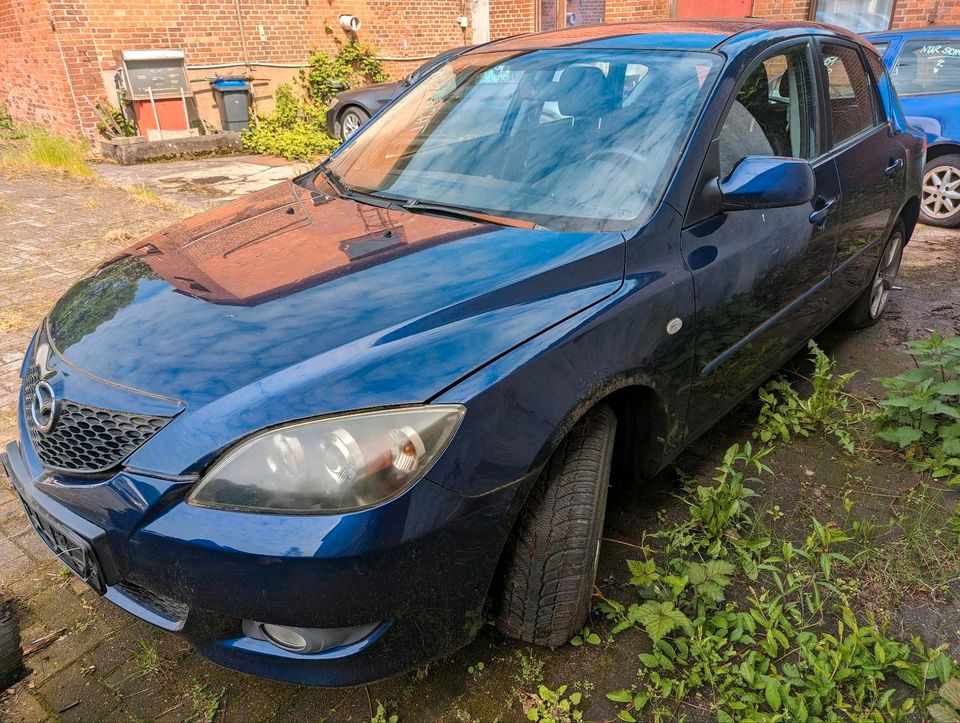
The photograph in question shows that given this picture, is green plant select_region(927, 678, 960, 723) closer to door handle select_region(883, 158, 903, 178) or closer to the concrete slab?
door handle select_region(883, 158, 903, 178)

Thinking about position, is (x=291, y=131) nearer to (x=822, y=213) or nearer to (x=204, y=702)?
(x=822, y=213)

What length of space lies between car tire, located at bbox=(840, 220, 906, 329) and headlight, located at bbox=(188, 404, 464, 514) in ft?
11.1

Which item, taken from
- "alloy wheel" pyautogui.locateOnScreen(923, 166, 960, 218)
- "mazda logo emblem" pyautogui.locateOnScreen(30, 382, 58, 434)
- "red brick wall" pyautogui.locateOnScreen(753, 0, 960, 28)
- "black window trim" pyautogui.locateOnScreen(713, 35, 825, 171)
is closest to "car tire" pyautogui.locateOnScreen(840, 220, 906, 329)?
"black window trim" pyautogui.locateOnScreen(713, 35, 825, 171)

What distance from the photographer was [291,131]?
10.8 m

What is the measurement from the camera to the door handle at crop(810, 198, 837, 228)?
9.53 ft

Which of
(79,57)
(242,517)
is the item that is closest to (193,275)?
(242,517)

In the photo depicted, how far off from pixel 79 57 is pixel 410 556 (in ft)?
34.2

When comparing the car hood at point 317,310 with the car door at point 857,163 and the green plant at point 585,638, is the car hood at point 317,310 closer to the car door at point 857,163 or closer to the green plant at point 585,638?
the green plant at point 585,638

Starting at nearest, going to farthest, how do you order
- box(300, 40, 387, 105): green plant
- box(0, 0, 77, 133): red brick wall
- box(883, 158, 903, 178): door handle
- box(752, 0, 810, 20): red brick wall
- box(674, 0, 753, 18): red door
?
box(883, 158, 903, 178): door handle
box(0, 0, 77, 133): red brick wall
box(752, 0, 810, 20): red brick wall
box(674, 0, 753, 18): red door
box(300, 40, 387, 105): green plant

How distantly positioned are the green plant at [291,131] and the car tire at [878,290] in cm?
765

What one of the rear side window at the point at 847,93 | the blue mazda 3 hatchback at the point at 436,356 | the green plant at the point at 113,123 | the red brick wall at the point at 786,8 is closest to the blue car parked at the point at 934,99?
the rear side window at the point at 847,93

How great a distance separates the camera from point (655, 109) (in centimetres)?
246

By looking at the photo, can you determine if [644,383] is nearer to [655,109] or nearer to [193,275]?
[655,109]

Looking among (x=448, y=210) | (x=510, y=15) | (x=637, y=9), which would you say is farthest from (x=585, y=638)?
(x=510, y=15)
